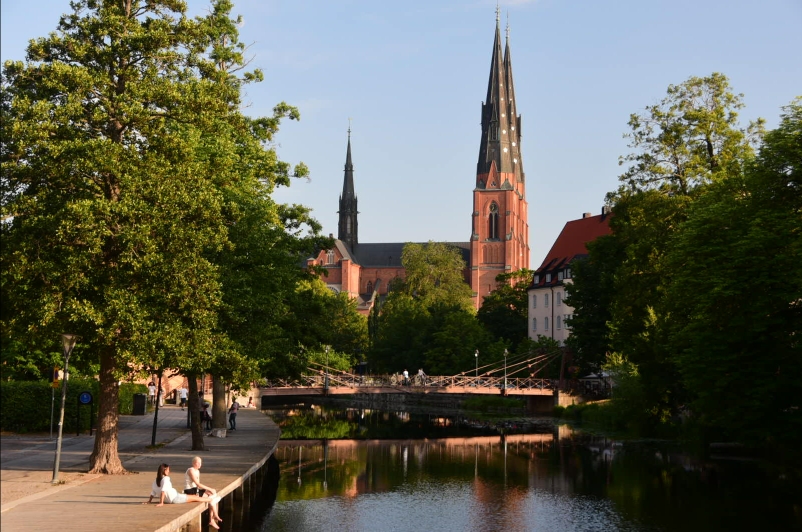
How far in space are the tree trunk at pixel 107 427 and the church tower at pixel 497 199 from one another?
401 ft

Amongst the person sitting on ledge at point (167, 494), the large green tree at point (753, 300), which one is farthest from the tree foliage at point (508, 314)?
the person sitting on ledge at point (167, 494)

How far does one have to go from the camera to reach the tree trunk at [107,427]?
22.0 m

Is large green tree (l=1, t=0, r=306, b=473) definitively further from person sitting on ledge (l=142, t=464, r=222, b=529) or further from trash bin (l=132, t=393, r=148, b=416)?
trash bin (l=132, t=393, r=148, b=416)

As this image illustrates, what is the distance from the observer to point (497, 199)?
14662 centimetres

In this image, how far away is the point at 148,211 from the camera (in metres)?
20.2

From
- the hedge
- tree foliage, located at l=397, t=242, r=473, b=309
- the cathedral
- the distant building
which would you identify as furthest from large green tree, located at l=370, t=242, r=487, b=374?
the hedge

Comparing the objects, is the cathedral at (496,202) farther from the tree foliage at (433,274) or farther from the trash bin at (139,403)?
the trash bin at (139,403)

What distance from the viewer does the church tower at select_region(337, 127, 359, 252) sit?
165 m

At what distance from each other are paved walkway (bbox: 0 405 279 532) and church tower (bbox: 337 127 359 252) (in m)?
130

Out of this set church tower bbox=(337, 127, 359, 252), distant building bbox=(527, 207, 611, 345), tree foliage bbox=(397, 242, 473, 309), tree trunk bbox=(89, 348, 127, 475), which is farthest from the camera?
church tower bbox=(337, 127, 359, 252)

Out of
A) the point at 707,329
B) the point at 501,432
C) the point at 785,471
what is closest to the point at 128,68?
the point at 707,329

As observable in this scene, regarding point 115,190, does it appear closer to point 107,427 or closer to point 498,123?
point 107,427

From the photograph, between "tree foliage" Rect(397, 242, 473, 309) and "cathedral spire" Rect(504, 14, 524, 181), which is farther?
"cathedral spire" Rect(504, 14, 524, 181)

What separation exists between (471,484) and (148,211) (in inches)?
595
